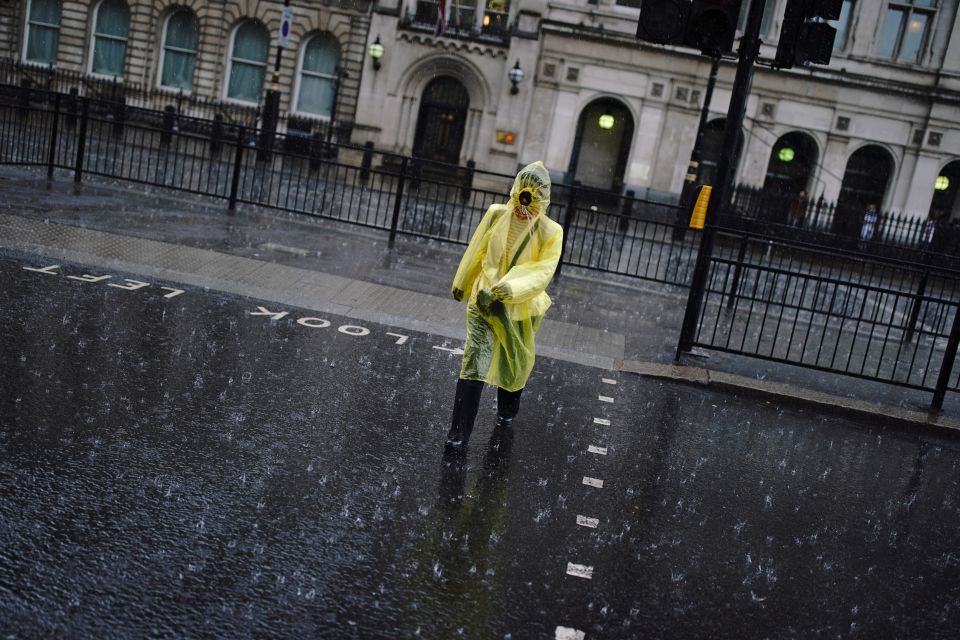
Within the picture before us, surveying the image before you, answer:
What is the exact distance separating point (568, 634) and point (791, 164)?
3239 cm

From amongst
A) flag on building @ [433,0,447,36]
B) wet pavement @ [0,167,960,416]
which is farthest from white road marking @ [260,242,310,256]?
flag on building @ [433,0,447,36]

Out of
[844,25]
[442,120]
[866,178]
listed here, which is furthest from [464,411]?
[866,178]

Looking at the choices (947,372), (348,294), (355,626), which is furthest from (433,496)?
(947,372)

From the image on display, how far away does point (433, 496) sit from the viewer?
5.40m

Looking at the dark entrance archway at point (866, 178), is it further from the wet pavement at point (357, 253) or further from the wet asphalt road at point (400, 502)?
the wet asphalt road at point (400, 502)

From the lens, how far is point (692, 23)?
933 centimetres

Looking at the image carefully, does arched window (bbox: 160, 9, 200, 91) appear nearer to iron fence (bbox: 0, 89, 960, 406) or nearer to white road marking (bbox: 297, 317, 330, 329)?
iron fence (bbox: 0, 89, 960, 406)

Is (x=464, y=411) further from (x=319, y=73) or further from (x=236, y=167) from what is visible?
(x=319, y=73)

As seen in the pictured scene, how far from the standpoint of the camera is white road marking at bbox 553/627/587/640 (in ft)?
13.3

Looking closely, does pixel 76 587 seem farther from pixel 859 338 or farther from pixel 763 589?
pixel 859 338

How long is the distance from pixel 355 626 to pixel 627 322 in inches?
327

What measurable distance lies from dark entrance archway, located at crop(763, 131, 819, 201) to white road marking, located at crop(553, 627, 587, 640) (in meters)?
31.3

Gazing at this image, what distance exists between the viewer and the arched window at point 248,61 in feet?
116

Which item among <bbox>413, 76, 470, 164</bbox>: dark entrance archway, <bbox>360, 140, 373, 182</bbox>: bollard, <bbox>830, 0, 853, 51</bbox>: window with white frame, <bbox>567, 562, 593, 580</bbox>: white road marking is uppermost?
<bbox>830, 0, 853, 51</bbox>: window with white frame
